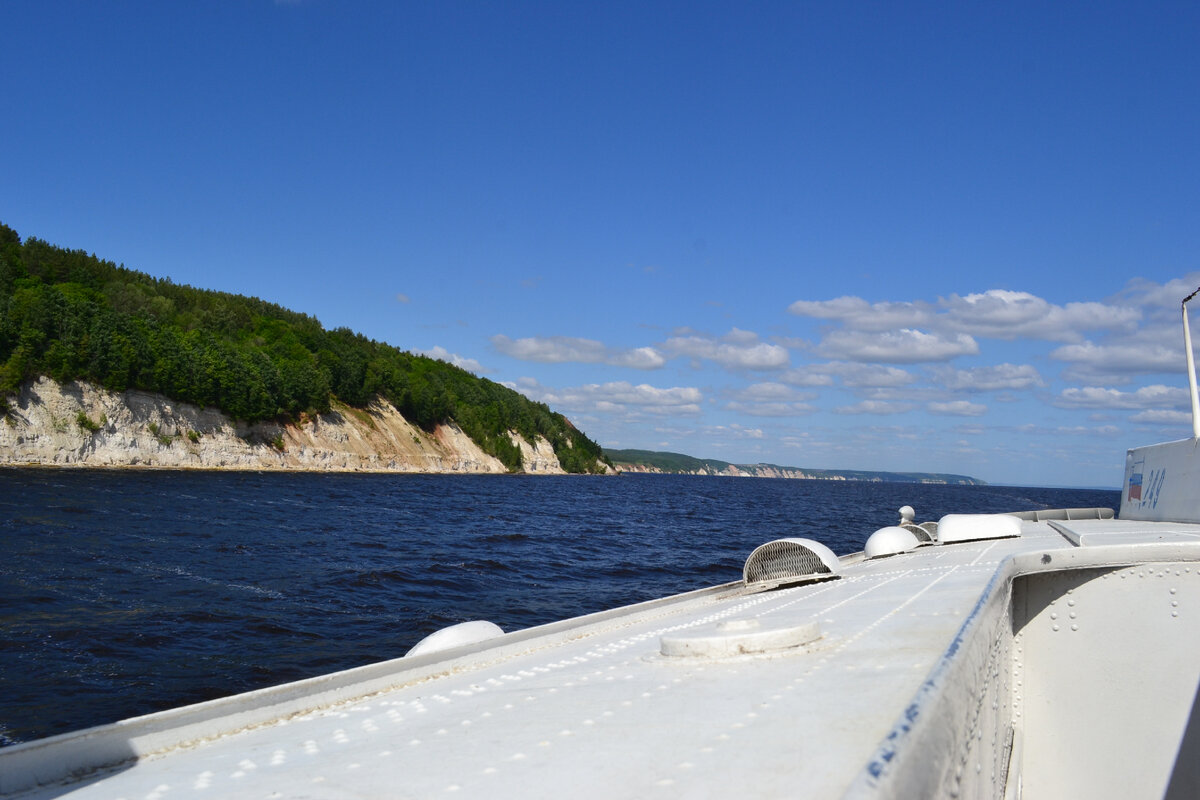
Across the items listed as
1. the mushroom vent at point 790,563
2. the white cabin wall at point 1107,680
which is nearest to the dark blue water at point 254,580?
the mushroom vent at point 790,563

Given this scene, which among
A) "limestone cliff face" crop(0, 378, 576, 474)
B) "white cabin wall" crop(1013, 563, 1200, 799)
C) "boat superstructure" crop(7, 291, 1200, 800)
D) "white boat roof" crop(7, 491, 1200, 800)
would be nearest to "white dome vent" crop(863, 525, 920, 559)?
"boat superstructure" crop(7, 291, 1200, 800)

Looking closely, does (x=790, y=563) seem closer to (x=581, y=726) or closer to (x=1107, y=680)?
(x=1107, y=680)

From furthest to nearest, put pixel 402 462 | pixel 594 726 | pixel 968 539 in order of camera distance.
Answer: pixel 402 462 < pixel 968 539 < pixel 594 726

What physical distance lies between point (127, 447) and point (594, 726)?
2721 inches

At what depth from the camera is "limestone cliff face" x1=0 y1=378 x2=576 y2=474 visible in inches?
2142

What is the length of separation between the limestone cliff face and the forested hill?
1319mm

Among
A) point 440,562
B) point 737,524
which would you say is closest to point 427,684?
point 440,562

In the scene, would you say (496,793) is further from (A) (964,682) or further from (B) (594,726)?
(A) (964,682)

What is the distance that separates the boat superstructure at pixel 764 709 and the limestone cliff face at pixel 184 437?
201 ft

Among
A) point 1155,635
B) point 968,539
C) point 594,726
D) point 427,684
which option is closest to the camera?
point 594,726

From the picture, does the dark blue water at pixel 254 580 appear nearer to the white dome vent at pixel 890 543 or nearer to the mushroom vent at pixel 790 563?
the mushroom vent at pixel 790 563

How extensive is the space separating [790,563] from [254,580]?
42.0 feet

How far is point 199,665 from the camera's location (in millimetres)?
10844

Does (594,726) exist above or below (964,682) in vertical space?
below
